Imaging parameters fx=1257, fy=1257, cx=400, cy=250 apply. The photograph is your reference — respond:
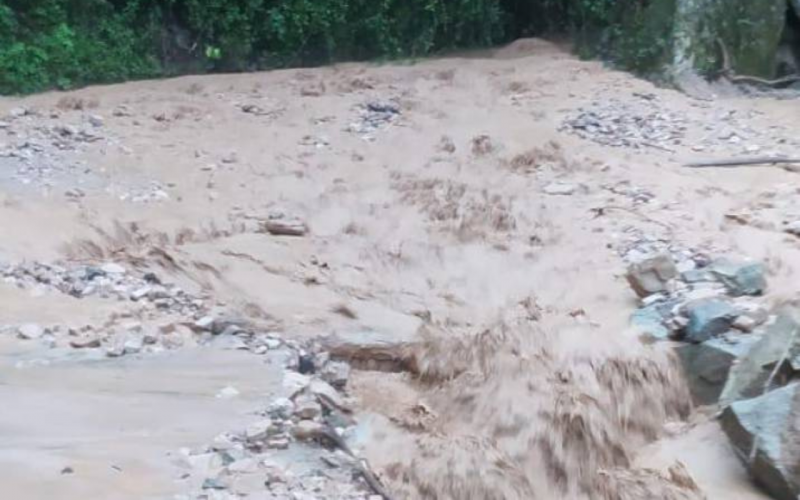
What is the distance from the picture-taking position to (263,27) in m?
11.6

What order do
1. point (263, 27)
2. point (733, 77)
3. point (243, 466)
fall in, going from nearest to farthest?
point (243, 466) → point (733, 77) → point (263, 27)

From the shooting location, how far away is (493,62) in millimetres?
10922

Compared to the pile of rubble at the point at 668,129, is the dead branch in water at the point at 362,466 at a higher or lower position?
higher

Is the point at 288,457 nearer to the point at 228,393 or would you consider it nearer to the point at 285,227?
the point at 228,393

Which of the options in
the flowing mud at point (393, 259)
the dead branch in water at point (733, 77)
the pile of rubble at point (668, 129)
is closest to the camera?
the flowing mud at point (393, 259)

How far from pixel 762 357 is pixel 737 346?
0.31 meters

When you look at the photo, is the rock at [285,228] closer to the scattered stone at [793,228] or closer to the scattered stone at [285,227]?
the scattered stone at [285,227]

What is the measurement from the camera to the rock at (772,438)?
16.1 ft

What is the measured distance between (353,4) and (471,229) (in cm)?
489

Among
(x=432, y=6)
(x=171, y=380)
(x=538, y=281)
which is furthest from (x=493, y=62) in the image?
(x=171, y=380)

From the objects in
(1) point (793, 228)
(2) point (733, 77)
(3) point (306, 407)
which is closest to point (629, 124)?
(2) point (733, 77)

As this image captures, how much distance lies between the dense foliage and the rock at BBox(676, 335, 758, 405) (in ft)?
19.8

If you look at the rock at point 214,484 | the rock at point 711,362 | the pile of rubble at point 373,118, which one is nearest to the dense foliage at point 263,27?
the pile of rubble at point 373,118

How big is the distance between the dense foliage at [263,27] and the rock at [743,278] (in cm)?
531
